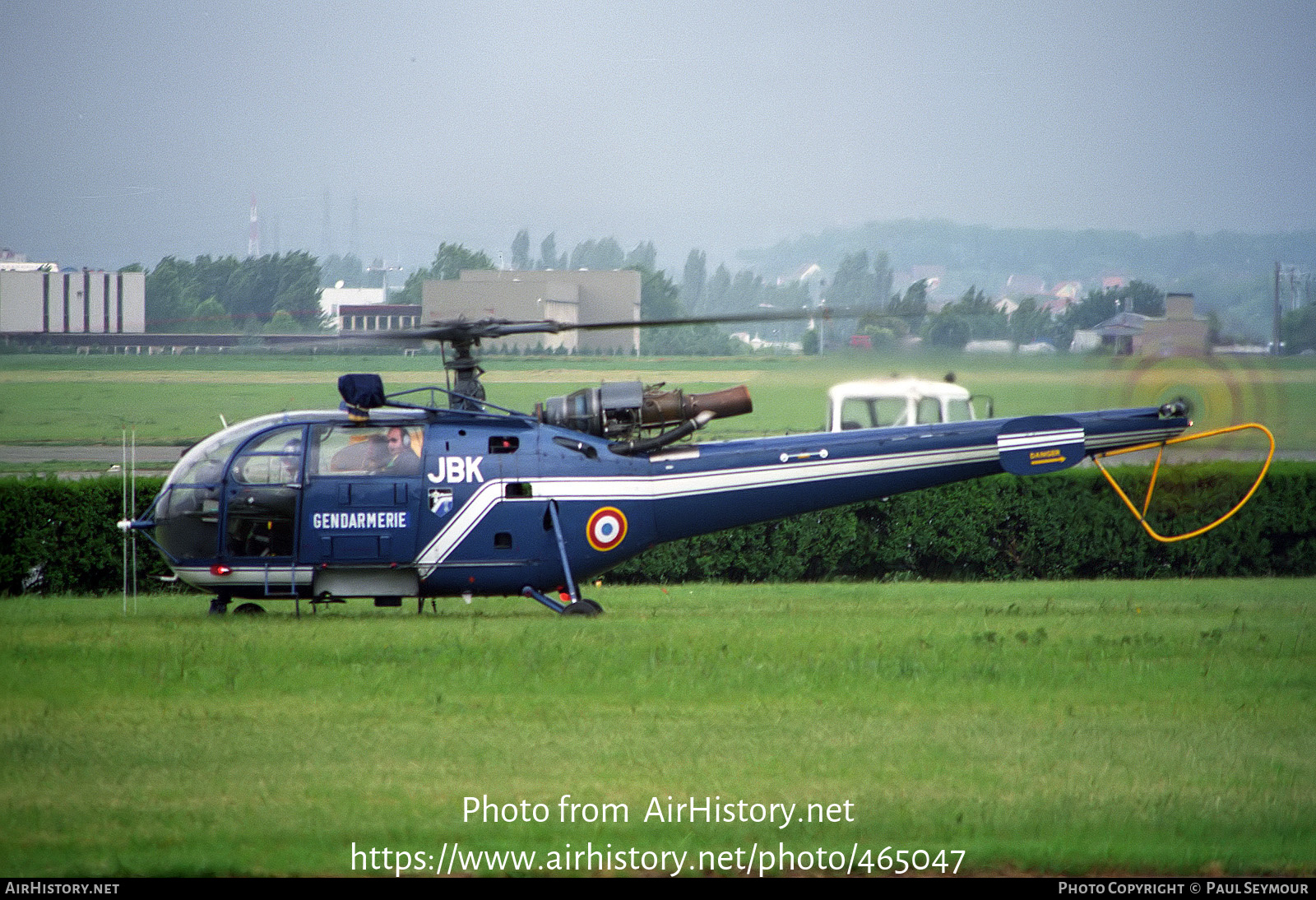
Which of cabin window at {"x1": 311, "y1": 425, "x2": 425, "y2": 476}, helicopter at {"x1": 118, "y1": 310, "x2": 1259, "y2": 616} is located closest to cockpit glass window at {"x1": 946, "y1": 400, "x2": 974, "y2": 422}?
helicopter at {"x1": 118, "y1": 310, "x2": 1259, "y2": 616}

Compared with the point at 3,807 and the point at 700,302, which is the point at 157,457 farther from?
the point at 3,807

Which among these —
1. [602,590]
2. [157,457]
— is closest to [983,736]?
[602,590]

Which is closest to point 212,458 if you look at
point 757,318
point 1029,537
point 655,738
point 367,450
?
point 367,450

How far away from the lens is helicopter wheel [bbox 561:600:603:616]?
1392 centimetres

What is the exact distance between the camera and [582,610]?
13.9 m

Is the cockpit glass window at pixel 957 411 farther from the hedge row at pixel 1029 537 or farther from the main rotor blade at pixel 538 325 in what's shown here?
the main rotor blade at pixel 538 325

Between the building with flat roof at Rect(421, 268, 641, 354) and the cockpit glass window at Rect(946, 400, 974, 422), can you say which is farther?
the building with flat roof at Rect(421, 268, 641, 354)

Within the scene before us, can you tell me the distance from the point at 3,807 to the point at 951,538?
14652 millimetres

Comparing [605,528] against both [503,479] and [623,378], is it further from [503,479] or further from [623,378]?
[623,378]

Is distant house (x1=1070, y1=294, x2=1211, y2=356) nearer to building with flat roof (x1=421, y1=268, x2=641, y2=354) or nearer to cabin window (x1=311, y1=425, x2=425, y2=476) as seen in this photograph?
building with flat roof (x1=421, y1=268, x2=641, y2=354)

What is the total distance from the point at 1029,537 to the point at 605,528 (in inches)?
325

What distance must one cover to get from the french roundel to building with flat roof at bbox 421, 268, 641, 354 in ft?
19.0

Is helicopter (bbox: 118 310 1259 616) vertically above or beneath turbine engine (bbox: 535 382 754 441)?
beneath
